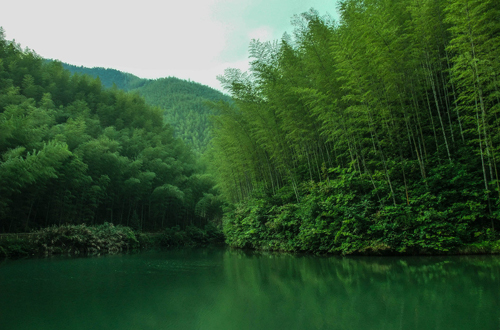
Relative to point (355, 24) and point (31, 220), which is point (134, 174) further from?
point (355, 24)

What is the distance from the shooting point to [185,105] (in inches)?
2285

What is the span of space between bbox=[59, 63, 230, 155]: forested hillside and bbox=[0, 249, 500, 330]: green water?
83.7 feet

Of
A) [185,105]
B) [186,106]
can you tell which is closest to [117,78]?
[185,105]

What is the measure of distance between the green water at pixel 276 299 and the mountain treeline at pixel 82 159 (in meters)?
6.47

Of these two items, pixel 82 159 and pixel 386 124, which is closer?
pixel 386 124

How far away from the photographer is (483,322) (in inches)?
98.2

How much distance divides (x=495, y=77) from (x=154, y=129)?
24.0 metres

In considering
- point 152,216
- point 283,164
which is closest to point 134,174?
point 152,216

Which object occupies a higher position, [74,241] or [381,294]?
[74,241]

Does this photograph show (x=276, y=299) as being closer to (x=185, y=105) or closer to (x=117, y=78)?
(x=185, y=105)

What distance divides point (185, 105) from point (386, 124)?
5380 centimetres

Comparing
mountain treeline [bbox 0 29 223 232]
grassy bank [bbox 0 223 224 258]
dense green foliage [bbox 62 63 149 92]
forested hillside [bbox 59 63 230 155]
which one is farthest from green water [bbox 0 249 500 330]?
dense green foliage [bbox 62 63 149 92]

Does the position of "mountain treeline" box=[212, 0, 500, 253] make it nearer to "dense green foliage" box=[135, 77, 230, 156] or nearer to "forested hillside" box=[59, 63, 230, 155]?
"forested hillside" box=[59, 63, 230, 155]

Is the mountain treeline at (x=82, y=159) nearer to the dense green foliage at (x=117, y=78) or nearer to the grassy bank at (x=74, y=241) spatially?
the grassy bank at (x=74, y=241)
